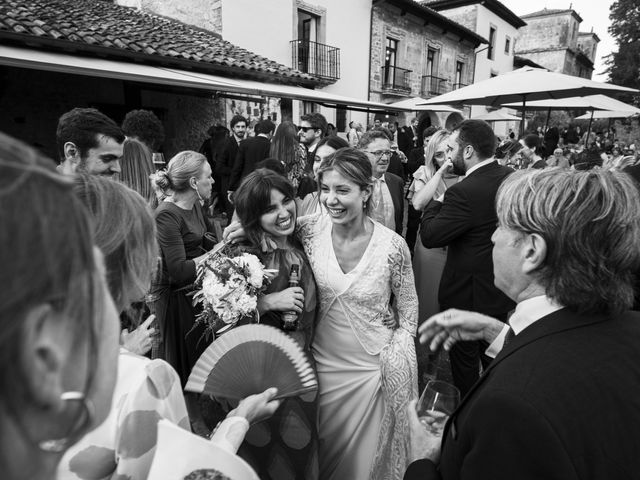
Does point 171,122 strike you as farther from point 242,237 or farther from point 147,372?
point 147,372

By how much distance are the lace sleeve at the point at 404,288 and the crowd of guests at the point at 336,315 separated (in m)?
0.01

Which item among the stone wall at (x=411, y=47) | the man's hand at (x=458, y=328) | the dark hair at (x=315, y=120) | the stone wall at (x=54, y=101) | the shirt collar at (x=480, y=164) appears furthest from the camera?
the stone wall at (x=411, y=47)

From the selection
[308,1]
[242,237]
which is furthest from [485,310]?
[308,1]

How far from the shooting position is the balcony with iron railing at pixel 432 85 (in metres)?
21.6

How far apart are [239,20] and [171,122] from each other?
15.0ft

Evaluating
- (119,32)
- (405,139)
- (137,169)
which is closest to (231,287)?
(137,169)

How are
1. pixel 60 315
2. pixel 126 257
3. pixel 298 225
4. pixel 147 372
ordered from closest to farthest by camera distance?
pixel 60 315 → pixel 147 372 → pixel 126 257 → pixel 298 225

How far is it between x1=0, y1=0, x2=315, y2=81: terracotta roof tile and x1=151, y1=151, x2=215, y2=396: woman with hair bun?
534 cm

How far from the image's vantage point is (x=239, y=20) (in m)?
13.0

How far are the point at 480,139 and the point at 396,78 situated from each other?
18.4 metres

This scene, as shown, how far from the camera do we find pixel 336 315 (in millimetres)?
2262

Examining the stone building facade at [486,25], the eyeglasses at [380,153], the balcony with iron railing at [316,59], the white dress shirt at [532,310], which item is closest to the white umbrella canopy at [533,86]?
the eyeglasses at [380,153]

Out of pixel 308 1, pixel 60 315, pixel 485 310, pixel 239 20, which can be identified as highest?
pixel 308 1

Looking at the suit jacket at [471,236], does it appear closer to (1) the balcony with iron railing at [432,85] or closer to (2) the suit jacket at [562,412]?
(2) the suit jacket at [562,412]
